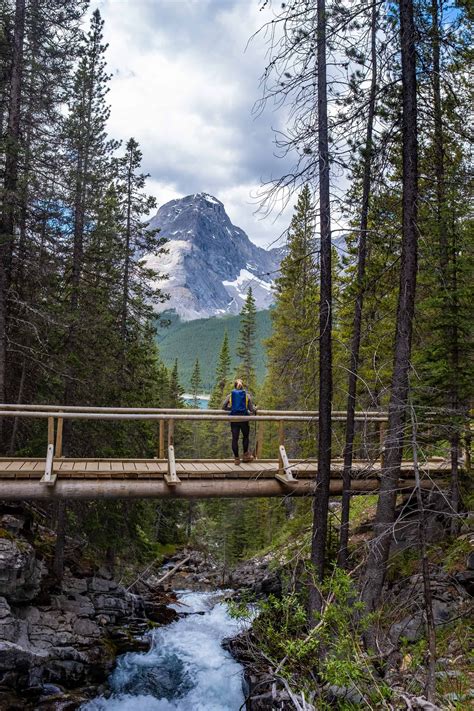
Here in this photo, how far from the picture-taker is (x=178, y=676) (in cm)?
1088

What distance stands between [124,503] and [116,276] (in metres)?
7.35

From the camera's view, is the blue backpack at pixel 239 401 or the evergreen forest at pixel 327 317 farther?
the blue backpack at pixel 239 401

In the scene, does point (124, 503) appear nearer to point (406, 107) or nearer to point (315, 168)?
point (315, 168)

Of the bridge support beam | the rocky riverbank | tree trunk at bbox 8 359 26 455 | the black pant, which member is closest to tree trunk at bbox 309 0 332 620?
the bridge support beam

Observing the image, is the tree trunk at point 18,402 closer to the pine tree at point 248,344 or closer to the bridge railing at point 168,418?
the bridge railing at point 168,418

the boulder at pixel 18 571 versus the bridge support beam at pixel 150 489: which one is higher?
the bridge support beam at pixel 150 489

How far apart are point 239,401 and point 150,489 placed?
271 cm

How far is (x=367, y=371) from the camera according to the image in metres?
13.2

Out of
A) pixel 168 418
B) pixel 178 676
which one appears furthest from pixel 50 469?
pixel 178 676

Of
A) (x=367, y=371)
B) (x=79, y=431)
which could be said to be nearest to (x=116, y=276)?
(x=79, y=431)

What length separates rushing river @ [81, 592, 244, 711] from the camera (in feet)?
31.4

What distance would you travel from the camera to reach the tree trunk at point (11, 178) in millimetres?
10750

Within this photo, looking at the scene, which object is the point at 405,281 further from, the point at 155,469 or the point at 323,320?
the point at 155,469

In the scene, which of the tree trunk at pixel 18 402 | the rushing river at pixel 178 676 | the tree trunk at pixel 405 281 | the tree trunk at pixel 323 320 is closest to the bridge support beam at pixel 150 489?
the tree trunk at pixel 323 320
